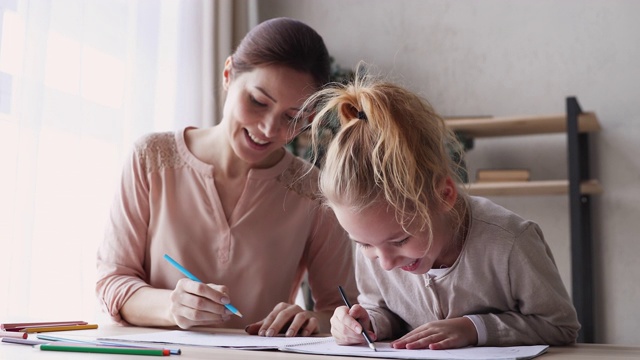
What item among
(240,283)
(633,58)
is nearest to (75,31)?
(240,283)

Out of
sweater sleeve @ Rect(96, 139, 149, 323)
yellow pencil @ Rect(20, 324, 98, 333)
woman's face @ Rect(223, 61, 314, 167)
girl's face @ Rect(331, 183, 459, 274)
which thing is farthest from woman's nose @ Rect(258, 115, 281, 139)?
Answer: yellow pencil @ Rect(20, 324, 98, 333)

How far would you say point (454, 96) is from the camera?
3268 millimetres

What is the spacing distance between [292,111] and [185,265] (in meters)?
0.43

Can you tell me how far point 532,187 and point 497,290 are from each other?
1802mm

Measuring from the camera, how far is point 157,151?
167 cm

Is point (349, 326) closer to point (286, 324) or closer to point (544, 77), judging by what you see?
point (286, 324)

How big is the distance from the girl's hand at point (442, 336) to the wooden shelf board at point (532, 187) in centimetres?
180

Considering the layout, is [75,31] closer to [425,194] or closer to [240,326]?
[240,326]

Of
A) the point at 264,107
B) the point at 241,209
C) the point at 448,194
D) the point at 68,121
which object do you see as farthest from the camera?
the point at 68,121

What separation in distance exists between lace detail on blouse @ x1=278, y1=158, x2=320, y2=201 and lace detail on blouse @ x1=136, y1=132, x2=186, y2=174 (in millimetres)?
254

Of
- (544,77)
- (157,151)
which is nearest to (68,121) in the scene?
(157,151)

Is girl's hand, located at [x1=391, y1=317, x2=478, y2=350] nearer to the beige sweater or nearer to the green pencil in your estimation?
the beige sweater

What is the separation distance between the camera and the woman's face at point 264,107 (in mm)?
1514

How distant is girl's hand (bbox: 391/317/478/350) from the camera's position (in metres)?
1.00
